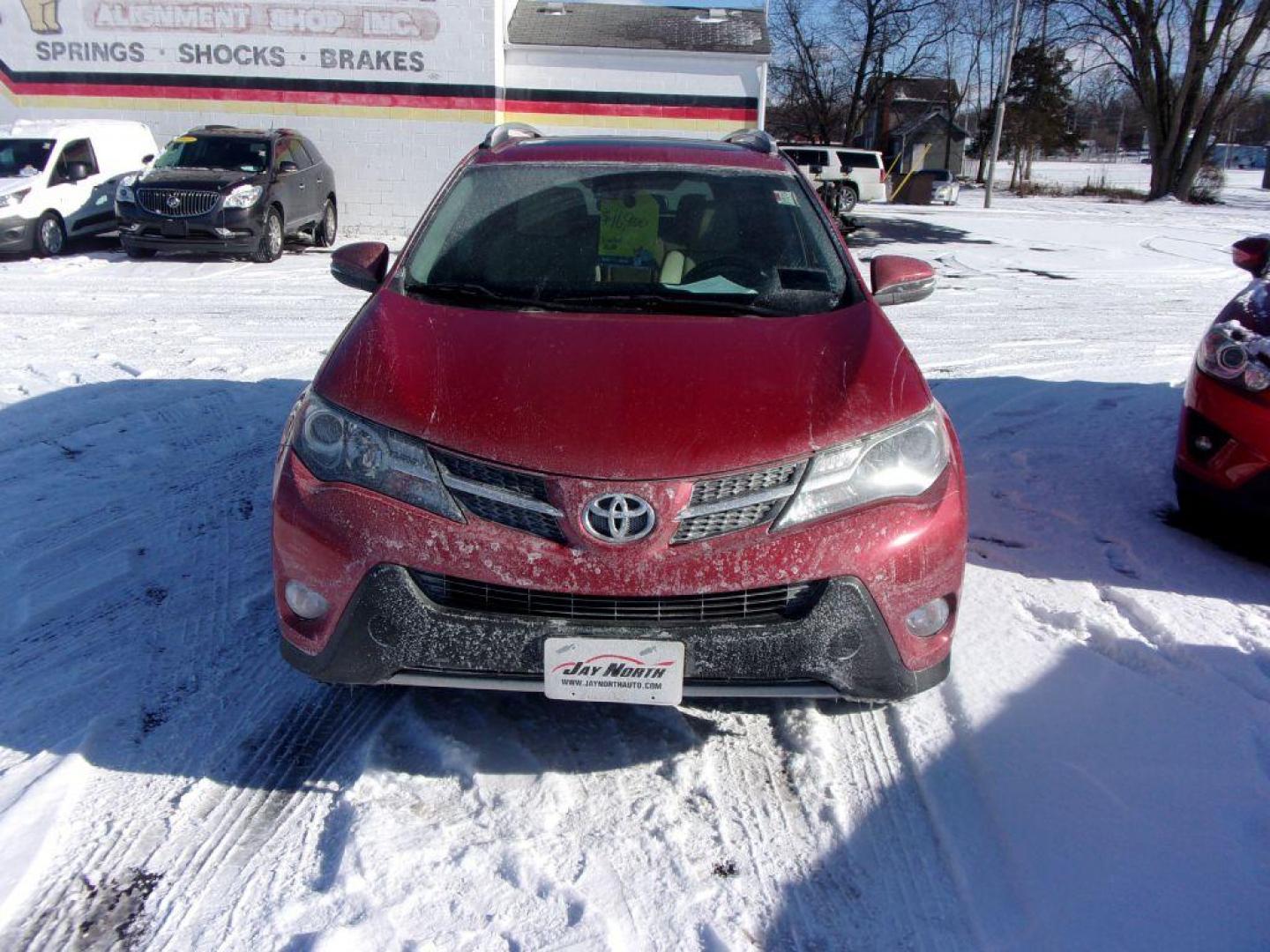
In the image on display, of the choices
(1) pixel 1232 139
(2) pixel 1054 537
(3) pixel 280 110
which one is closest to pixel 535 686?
(2) pixel 1054 537

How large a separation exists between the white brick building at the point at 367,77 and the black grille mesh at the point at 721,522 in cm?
1658

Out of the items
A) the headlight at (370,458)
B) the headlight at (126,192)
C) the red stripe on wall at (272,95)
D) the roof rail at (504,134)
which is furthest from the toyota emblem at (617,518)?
the red stripe on wall at (272,95)

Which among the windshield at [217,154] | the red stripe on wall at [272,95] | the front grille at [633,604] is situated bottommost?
the front grille at [633,604]

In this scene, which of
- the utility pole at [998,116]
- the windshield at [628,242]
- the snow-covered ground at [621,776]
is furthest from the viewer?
the utility pole at [998,116]

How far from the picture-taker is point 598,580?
255cm

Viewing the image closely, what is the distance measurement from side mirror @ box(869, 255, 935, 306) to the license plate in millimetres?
1907

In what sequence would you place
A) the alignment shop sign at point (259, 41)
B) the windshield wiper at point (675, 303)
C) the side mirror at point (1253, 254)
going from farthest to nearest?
the alignment shop sign at point (259, 41) → the side mirror at point (1253, 254) → the windshield wiper at point (675, 303)

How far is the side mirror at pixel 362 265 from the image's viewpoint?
3828 millimetres

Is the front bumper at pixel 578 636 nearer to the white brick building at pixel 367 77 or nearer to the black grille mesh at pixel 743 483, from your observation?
the black grille mesh at pixel 743 483

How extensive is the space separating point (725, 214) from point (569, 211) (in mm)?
586

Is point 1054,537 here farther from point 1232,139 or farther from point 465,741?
point 1232,139

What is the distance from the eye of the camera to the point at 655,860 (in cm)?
254

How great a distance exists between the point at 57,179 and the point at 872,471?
1456 centimetres

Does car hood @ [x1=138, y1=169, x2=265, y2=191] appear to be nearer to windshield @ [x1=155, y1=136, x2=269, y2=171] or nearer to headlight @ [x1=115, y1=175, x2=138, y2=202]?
headlight @ [x1=115, y1=175, x2=138, y2=202]
